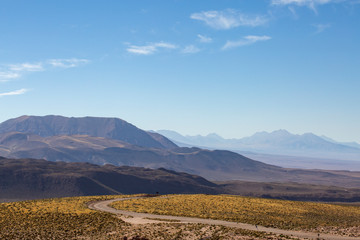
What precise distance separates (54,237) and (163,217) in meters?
15.9

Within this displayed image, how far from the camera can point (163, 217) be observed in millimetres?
54188

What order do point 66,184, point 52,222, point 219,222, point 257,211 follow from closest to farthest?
point 52,222 < point 219,222 < point 257,211 < point 66,184

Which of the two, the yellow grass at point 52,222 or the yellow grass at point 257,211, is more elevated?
the yellow grass at point 257,211

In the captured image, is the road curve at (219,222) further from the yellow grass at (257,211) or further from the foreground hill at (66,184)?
the foreground hill at (66,184)

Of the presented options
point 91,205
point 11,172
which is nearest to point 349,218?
point 91,205

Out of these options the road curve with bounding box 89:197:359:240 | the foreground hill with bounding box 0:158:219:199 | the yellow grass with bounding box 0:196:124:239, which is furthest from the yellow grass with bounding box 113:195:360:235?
the foreground hill with bounding box 0:158:219:199

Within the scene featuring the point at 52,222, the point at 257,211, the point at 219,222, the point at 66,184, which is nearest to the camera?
the point at 52,222

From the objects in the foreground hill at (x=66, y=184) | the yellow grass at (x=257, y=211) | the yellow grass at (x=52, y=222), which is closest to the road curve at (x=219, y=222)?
the yellow grass at (x=257, y=211)

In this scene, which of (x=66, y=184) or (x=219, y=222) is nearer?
(x=219, y=222)

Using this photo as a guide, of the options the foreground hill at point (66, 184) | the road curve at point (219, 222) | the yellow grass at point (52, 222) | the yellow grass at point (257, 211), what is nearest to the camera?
the road curve at point (219, 222)

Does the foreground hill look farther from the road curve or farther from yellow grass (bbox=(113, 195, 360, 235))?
the road curve

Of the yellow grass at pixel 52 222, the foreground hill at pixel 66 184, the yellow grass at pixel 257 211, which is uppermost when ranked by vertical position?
the yellow grass at pixel 257 211

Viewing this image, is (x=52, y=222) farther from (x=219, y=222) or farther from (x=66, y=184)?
(x=66, y=184)

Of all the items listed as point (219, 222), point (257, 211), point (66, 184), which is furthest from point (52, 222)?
point (66, 184)
